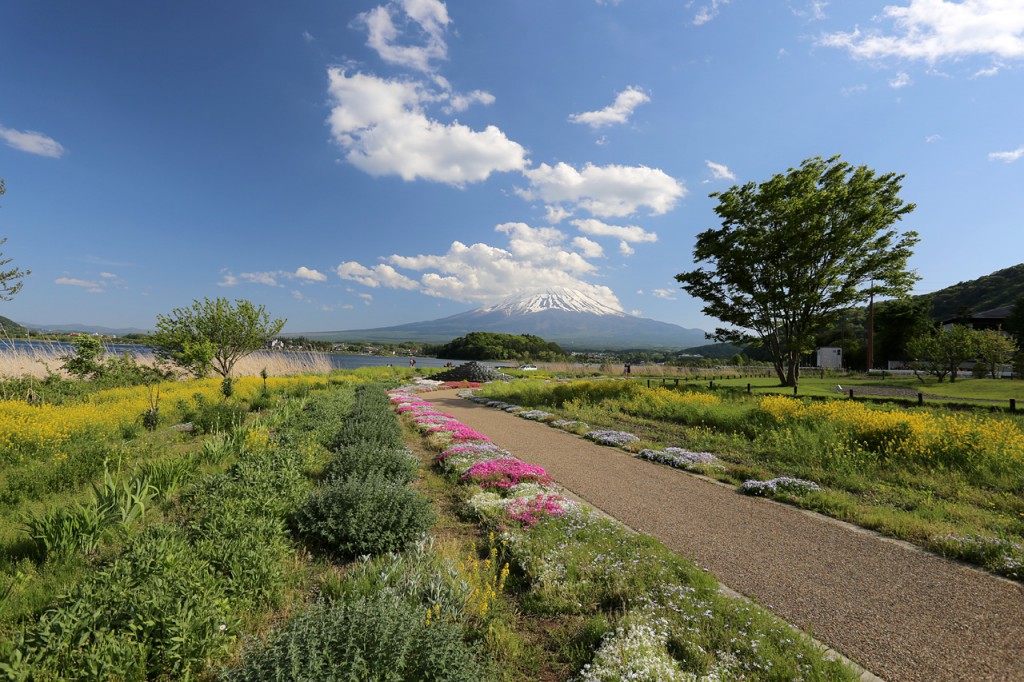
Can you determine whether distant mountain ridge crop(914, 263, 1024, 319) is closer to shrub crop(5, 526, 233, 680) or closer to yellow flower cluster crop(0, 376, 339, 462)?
shrub crop(5, 526, 233, 680)

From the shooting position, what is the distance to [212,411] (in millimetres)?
10453

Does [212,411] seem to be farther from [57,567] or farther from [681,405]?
[681,405]

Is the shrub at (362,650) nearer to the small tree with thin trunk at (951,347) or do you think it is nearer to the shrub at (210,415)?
the shrub at (210,415)

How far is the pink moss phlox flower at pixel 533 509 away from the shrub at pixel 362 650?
2.56 m

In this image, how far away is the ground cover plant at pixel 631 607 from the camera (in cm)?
276

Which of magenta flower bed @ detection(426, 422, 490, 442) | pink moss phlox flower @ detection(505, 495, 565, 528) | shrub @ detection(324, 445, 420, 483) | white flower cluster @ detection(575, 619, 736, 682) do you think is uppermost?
shrub @ detection(324, 445, 420, 483)

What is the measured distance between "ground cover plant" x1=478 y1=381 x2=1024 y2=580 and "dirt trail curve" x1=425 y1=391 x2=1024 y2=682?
0.54 m

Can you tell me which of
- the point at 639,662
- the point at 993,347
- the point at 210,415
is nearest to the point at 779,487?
the point at 639,662

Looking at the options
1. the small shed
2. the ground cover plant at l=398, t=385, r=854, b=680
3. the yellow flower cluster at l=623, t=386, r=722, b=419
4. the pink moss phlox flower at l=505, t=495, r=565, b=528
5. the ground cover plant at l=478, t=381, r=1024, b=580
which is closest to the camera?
the ground cover plant at l=398, t=385, r=854, b=680

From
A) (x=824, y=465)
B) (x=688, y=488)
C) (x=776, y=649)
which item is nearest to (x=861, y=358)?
(x=824, y=465)

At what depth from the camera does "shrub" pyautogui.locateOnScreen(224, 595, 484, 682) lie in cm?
216

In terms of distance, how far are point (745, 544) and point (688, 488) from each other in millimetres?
2122

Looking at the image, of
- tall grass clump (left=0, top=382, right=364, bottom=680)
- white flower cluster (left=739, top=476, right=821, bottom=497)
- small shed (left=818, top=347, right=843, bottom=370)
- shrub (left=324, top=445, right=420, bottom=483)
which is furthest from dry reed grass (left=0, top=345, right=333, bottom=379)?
small shed (left=818, top=347, right=843, bottom=370)

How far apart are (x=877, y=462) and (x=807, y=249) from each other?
14606 mm
